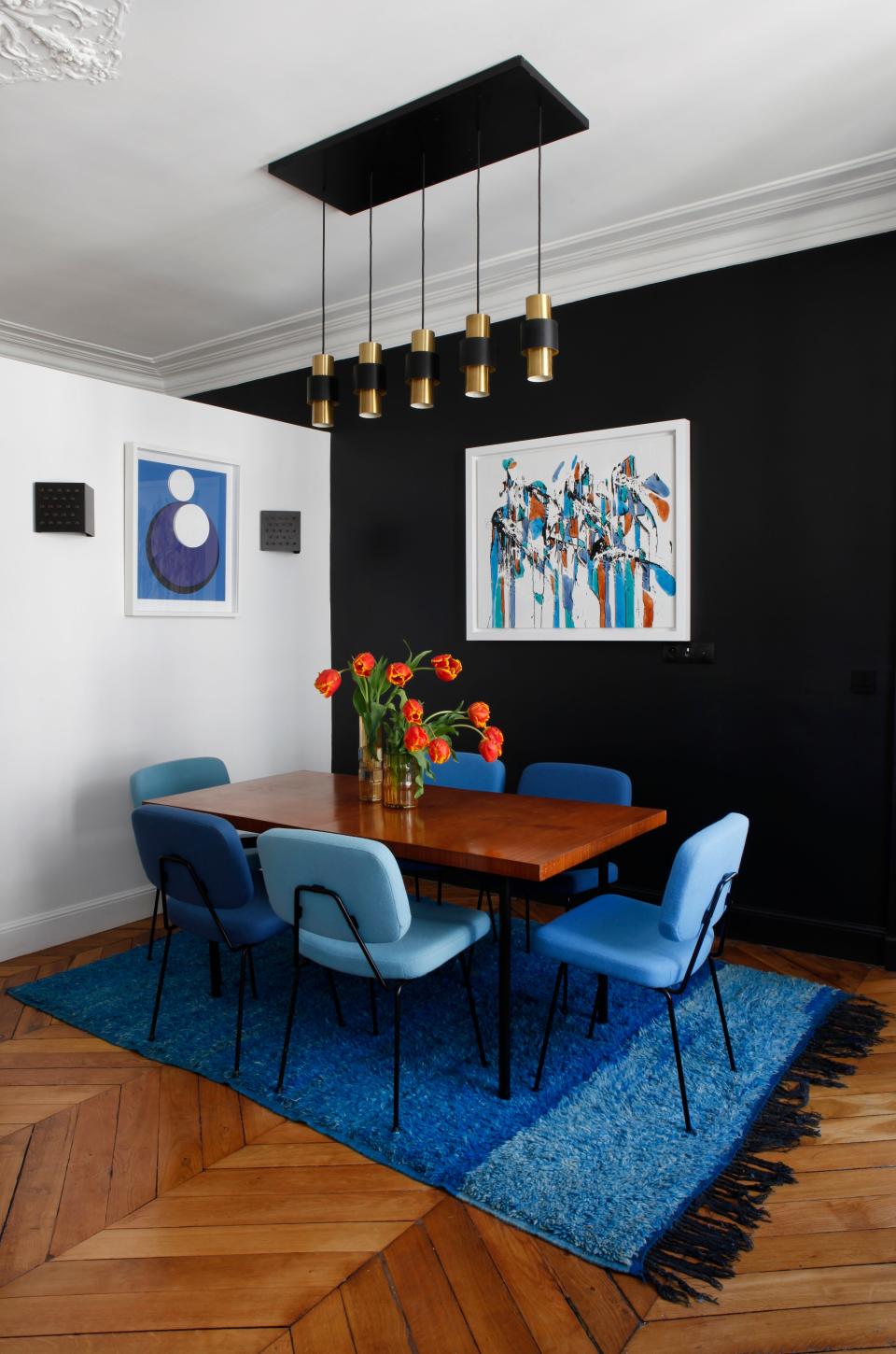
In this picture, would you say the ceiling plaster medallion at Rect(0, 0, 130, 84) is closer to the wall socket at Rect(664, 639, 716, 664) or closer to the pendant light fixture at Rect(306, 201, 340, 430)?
the pendant light fixture at Rect(306, 201, 340, 430)

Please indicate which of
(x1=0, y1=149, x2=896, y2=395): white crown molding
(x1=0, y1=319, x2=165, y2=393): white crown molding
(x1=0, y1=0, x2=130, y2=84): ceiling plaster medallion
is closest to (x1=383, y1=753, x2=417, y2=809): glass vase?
(x1=0, y1=0, x2=130, y2=84): ceiling plaster medallion

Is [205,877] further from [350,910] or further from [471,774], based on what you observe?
[471,774]

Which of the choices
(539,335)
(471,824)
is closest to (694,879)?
(471,824)

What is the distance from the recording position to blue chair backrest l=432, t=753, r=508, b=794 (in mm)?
3680

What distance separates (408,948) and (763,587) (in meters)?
2.21

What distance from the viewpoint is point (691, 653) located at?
391 cm

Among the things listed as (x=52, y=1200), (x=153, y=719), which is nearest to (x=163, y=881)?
(x=52, y=1200)

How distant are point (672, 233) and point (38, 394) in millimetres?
2719

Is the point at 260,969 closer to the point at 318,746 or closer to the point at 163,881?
the point at 163,881

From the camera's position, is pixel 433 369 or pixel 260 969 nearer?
pixel 433 369

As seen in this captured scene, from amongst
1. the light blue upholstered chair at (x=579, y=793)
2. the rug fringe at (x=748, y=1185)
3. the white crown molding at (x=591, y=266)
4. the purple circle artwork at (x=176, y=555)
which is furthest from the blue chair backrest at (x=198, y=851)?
the white crown molding at (x=591, y=266)

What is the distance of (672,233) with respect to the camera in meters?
3.78

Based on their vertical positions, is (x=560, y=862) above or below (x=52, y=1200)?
above

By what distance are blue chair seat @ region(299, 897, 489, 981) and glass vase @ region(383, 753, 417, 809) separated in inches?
17.9
